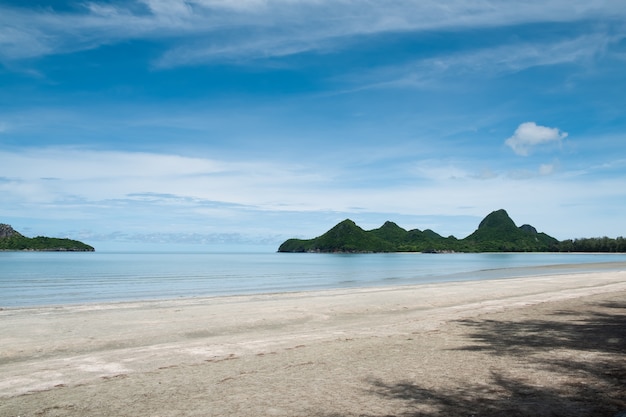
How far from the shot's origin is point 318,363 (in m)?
10.3

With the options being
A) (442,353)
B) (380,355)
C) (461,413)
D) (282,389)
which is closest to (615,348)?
(442,353)

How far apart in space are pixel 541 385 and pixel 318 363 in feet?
14.0

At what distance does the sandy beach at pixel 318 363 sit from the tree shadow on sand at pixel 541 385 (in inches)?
1.1

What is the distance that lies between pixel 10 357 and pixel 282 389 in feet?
25.5

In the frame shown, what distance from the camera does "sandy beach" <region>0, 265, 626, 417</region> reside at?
7383 millimetres

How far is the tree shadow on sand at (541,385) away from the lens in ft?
22.9

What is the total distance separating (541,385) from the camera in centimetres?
827

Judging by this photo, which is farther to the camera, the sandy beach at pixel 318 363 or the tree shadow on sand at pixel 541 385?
the sandy beach at pixel 318 363

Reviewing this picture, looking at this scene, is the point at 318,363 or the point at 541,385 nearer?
the point at 541,385

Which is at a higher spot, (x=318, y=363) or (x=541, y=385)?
(x=541, y=385)

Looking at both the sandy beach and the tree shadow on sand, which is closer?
the tree shadow on sand

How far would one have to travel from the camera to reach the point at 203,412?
7.09m

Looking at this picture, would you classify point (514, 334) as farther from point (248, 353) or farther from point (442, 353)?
point (248, 353)

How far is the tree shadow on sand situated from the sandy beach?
28mm
